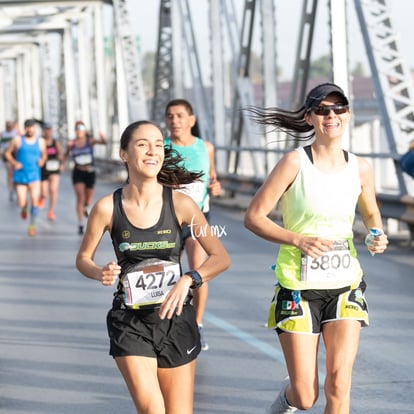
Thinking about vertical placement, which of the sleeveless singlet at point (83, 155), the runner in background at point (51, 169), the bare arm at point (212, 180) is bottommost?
the runner in background at point (51, 169)

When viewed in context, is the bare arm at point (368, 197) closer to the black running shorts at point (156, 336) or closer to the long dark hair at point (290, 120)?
the long dark hair at point (290, 120)

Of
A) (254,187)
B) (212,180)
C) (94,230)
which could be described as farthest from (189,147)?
(254,187)

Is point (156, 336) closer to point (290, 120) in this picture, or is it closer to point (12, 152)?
point (290, 120)

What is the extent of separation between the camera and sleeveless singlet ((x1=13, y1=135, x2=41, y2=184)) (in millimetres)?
18453

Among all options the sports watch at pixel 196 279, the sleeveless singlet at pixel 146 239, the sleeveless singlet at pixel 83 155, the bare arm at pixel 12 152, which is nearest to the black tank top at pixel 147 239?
the sleeveless singlet at pixel 146 239

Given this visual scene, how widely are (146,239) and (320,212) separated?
29.9 inches

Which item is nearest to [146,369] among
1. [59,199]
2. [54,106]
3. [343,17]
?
[343,17]

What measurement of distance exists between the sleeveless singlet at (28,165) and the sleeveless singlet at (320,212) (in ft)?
44.1

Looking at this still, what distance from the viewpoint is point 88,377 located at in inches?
290

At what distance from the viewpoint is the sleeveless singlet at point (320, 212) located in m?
5.25

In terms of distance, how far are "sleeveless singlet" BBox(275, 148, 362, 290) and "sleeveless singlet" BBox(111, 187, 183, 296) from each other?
524mm

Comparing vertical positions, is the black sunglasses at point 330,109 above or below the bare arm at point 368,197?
above

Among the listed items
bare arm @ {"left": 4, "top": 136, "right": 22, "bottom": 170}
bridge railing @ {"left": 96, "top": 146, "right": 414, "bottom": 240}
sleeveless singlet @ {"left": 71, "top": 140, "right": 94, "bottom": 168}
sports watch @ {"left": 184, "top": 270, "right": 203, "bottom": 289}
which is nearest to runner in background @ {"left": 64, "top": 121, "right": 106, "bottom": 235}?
sleeveless singlet @ {"left": 71, "top": 140, "right": 94, "bottom": 168}

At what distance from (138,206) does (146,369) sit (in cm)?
67
